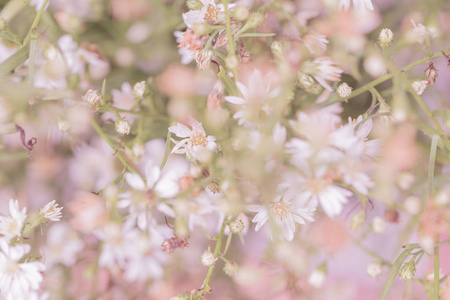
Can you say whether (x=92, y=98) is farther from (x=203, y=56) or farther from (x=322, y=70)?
(x=322, y=70)

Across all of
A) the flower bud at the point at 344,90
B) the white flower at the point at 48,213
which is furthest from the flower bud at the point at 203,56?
the white flower at the point at 48,213

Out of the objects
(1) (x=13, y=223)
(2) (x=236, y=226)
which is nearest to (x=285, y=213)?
(2) (x=236, y=226)

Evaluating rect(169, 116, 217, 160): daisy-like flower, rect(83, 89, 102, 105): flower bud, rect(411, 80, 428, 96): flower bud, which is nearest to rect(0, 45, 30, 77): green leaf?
rect(83, 89, 102, 105): flower bud

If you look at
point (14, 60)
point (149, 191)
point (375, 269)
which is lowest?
point (375, 269)

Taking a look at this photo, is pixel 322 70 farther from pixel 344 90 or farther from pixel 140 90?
pixel 140 90

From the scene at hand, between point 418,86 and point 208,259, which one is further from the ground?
point 418,86

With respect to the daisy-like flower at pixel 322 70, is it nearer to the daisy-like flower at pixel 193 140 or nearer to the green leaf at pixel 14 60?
the daisy-like flower at pixel 193 140
